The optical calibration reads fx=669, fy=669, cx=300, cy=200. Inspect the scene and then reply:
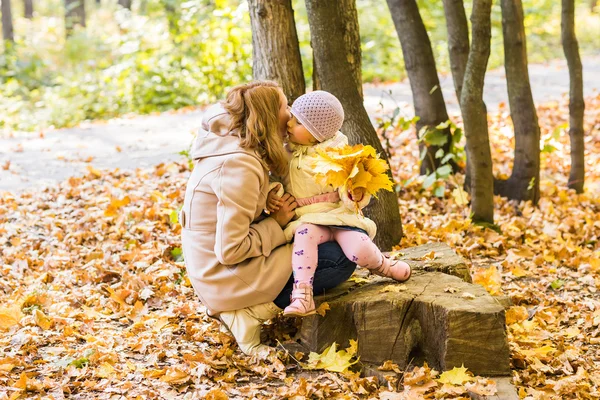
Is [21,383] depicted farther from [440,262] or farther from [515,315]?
[515,315]

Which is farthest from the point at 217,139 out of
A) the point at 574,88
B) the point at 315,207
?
the point at 574,88

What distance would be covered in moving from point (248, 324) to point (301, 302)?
41 centimetres

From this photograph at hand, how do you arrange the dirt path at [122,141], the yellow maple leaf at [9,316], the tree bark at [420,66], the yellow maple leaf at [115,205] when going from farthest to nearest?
the dirt path at [122,141] → the tree bark at [420,66] → the yellow maple leaf at [115,205] → the yellow maple leaf at [9,316]

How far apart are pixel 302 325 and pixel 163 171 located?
13.9 feet

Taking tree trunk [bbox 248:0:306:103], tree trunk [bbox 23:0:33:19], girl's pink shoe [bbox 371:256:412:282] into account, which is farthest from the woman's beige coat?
tree trunk [bbox 23:0:33:19]

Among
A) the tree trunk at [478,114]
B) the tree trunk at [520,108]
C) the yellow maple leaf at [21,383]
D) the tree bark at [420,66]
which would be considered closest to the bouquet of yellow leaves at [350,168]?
the yellow maple leaf at [21,383]

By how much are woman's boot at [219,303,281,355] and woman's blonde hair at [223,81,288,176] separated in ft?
2.76

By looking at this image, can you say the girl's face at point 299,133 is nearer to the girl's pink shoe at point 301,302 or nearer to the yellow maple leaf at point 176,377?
the girl's pink shoe at point 301,302

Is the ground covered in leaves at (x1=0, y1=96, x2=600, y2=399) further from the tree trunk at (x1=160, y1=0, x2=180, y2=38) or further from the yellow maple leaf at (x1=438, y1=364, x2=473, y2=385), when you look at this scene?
the tree trunk at (x1=160, y1=0, x2=180, y2=38)

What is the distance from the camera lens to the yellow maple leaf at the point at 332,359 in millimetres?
3584

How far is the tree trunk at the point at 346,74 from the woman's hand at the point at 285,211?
1226 millimetres

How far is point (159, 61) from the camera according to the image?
1407cm

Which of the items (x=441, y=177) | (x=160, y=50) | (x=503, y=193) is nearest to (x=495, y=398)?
(x=441, y=177)

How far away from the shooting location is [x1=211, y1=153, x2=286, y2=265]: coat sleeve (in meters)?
3.44
